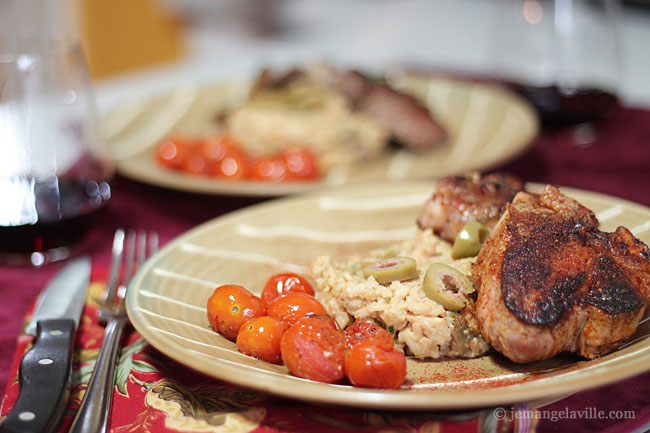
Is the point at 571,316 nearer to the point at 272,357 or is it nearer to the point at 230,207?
the point at 272,357

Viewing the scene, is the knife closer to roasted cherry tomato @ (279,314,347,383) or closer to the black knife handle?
the black knife handle

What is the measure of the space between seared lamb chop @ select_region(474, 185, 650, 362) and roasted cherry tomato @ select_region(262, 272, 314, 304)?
0.58 m

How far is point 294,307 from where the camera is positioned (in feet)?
7.06

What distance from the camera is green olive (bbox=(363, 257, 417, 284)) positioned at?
2.21 meters

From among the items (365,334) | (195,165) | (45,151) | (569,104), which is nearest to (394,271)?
(365,334)

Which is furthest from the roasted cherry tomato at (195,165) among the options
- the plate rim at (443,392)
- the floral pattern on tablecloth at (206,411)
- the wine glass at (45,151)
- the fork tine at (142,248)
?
the plate rim at (443,392)

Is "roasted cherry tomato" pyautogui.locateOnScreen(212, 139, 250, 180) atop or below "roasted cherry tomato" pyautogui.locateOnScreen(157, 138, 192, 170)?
below

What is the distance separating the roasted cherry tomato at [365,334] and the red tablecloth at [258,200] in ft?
0.66

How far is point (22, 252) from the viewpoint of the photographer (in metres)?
3.11

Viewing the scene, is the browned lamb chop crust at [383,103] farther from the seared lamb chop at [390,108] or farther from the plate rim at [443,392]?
the plate rim at [443,392]

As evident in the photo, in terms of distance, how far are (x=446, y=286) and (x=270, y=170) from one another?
77.8 inches

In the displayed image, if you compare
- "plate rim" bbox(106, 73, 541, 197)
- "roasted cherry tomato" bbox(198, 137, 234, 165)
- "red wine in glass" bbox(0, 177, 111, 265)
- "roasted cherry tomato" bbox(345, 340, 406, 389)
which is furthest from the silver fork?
"roasted cherry tomato" bbox(198, 137, 234, 165)

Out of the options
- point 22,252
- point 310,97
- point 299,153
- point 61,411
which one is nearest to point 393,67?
point 310,97

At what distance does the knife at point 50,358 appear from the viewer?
5.62 feet
